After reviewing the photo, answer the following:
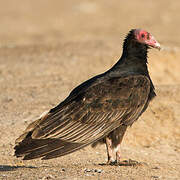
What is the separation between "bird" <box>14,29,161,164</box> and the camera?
6023 millimetres

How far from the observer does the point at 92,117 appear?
250 inches

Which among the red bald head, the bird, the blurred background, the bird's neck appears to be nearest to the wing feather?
the bird

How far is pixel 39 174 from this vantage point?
5918 millimetres

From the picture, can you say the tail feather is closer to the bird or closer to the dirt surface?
the bird

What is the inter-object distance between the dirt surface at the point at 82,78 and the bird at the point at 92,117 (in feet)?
0.96

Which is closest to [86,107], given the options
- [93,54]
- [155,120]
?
[155,120]

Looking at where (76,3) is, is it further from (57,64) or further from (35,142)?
(35,142)

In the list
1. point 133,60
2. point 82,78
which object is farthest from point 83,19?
point 133,60

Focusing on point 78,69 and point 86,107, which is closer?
point 86,107

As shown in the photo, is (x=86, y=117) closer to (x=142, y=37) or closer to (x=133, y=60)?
(x=133, y=60)

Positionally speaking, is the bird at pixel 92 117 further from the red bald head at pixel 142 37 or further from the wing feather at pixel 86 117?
the red bald head at pixel 142 37

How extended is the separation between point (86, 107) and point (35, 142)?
0.78 meters

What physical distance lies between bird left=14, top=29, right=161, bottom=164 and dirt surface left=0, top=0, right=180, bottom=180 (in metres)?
0.29

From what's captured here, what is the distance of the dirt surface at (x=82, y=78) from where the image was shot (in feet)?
21.8
